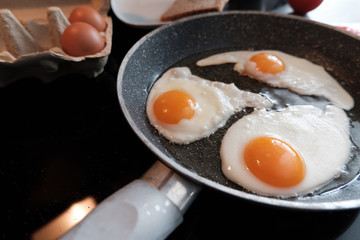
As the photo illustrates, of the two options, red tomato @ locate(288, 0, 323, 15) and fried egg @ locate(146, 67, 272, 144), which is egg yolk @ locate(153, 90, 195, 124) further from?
red tomato @ locate(288, 0, 323, 15)

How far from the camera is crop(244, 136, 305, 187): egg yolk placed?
90 cm

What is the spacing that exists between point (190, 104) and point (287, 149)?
0.40 metres

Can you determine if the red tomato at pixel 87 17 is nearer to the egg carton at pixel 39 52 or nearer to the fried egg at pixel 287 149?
the egg carton at pixel 39 52

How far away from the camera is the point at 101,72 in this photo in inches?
53.6

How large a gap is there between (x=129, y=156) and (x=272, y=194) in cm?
53

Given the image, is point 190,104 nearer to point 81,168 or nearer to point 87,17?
point 81,168

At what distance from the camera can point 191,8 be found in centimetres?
152

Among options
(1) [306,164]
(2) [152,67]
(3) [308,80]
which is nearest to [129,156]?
(2) [152,67]

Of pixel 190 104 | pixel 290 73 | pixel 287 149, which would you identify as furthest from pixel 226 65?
pixel 287 149

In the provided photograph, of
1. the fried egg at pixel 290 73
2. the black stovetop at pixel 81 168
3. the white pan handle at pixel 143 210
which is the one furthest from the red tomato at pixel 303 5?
the white pan handle at pixel 143 210

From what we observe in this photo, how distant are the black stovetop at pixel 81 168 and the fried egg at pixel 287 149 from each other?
0.09 meters

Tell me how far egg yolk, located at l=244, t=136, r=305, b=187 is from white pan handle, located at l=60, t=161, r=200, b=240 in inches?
10.8

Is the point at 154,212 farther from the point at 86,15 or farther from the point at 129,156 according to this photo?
the point at 86,15

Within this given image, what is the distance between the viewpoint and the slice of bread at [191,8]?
4.97 feet
